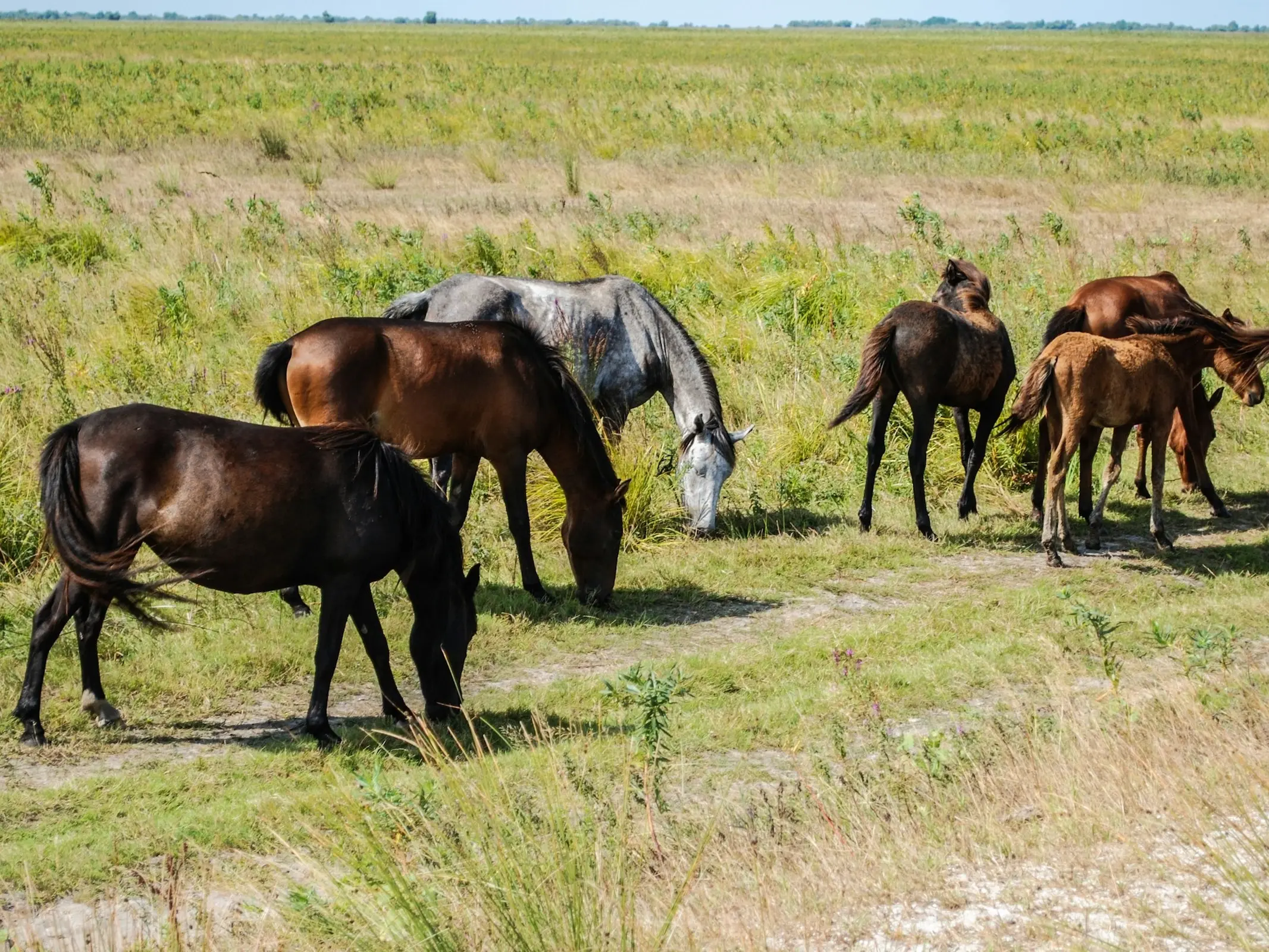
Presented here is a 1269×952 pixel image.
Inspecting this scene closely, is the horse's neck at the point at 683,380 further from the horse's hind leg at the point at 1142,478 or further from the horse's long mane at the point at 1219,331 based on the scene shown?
the horse's hind leg at the point at 1142,478

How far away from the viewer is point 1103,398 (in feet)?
29.2

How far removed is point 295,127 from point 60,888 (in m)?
27.0

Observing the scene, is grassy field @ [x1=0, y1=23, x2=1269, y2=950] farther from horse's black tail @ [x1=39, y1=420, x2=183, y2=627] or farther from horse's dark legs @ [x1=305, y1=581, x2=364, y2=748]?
horse's black tail @ [x1=39, y1=420, x2=183, y2=627]

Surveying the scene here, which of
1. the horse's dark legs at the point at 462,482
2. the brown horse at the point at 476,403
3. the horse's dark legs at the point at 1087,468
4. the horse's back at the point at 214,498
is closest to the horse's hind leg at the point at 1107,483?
the horse's dark legs at the point at 1087,468

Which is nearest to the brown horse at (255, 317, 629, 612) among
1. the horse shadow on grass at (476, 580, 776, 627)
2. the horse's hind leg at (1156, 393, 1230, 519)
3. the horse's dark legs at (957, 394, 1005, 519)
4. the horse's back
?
the horse shadow on grass at (476, 580, 776, 627)

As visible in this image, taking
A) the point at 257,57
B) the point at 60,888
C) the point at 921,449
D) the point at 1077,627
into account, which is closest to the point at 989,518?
the point at 921,449

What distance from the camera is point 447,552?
6070 millimetres

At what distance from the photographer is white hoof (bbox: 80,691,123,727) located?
609 centimetres

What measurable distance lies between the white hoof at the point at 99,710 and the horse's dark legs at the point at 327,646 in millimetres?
1029

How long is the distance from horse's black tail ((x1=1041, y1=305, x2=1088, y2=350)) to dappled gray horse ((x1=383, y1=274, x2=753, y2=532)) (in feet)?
9.97

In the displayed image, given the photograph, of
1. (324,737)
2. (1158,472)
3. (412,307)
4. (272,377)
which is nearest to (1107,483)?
(1158,472)

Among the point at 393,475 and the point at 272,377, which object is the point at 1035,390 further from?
the point at 272,377

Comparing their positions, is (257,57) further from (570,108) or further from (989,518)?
(989,518)

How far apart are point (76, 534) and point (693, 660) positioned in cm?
329
